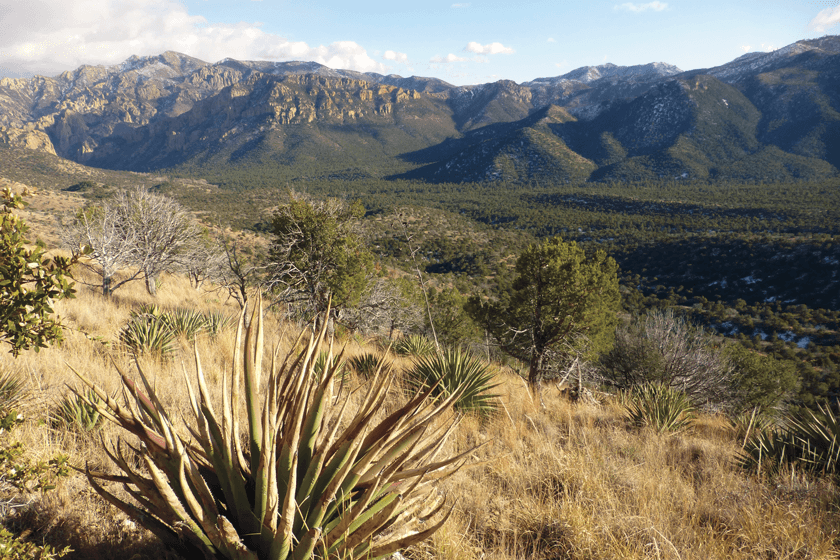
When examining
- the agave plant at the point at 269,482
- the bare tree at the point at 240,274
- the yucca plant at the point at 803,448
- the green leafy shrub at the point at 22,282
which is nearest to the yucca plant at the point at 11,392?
the green leafy shrub at the point at 22,282

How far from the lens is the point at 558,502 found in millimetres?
2504

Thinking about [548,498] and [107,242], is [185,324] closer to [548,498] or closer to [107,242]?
[548,498]

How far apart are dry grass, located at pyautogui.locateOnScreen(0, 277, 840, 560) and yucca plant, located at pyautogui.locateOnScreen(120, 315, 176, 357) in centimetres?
54

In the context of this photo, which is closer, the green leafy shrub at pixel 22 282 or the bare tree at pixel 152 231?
the green leafy shrub at pixel 22 282

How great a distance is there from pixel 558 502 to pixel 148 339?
15.5ft

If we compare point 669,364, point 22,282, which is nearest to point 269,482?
point 22,282

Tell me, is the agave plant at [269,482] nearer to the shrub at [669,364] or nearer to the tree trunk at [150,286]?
the tree trunk at [150,286]

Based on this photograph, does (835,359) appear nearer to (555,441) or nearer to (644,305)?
(644,305)

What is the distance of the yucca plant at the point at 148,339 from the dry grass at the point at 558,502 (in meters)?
0.54

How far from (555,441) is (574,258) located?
886 centimetres

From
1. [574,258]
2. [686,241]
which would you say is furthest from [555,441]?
[686,241]

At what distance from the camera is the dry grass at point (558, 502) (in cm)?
191

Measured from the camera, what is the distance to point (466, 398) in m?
4.25

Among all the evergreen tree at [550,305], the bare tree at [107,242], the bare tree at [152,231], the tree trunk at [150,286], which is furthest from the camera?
the bare tree at [152,231]
